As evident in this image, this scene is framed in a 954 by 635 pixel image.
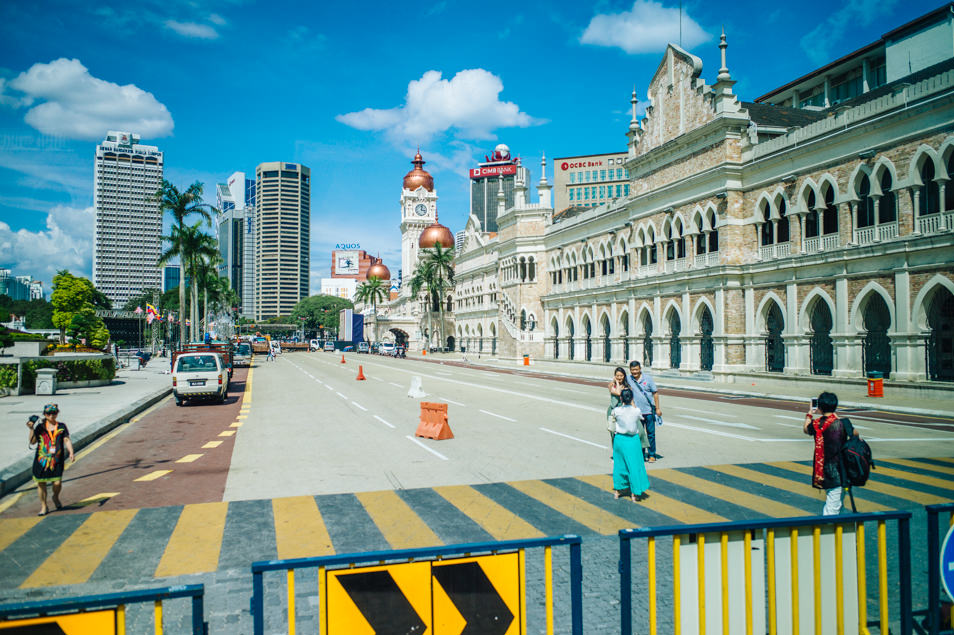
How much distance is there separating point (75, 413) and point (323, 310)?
175 m

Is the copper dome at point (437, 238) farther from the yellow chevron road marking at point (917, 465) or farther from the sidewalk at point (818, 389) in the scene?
the yellow chevron road marking at point (917, 465)

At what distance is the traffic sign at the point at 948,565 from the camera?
4164 millimetres

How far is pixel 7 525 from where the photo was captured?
8289mm

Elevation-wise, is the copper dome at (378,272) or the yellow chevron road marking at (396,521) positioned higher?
the copper dome at (378,272)

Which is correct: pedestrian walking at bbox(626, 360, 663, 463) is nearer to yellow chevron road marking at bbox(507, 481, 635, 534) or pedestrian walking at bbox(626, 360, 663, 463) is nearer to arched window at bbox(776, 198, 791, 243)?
yellow chevron road marking at bbox(507, 481, 635, 534)

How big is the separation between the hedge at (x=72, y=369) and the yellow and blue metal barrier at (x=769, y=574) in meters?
27.7

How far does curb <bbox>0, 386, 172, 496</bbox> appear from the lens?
10.4 m

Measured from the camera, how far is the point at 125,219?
181875 mm

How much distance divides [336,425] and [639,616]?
1282cm

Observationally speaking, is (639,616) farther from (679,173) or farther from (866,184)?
(679,173)

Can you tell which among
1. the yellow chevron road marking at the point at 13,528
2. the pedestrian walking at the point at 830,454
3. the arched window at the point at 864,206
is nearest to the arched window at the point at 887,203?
the arched window at the point at 864,206

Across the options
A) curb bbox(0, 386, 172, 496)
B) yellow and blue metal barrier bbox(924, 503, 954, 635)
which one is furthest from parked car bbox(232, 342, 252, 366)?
yellow and blue metal barrier bbox(924, 503, 954, 635)

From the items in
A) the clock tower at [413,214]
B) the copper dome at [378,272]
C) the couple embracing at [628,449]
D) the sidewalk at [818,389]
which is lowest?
the sidewalk at [818,389]

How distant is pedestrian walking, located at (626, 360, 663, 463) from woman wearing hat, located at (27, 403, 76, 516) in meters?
8.73
